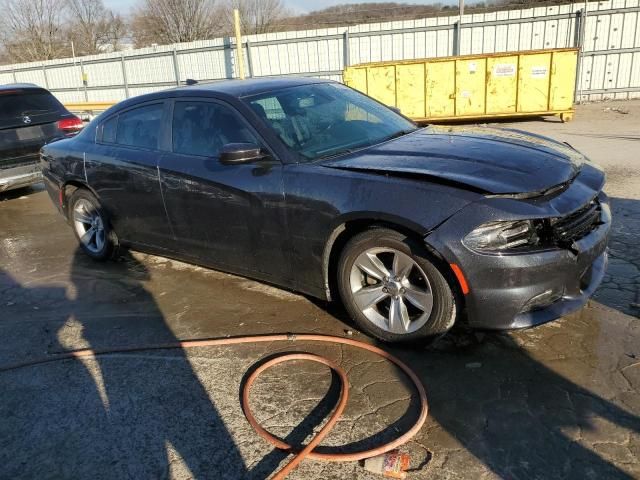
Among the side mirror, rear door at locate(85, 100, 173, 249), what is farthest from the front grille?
rear door at locate(85, 100, 173, 249)

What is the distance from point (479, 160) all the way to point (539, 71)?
1119 cm

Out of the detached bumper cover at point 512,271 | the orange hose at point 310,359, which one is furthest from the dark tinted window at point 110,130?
the detached bumper cover at point 512,271

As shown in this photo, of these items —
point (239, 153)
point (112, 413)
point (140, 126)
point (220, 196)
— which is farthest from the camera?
point (140, 126)

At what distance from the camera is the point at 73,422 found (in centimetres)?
290

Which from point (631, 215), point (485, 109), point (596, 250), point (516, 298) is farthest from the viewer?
point (485, 109)

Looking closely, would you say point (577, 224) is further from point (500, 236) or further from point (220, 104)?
point (220, 104)

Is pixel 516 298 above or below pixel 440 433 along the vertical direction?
above

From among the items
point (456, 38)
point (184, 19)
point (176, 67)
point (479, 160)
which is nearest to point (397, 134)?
point (479, 160)

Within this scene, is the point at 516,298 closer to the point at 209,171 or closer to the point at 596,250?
the point at 596,250

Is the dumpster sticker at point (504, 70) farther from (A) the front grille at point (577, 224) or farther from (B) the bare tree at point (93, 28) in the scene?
(B) the bare tree at point (93, 28)

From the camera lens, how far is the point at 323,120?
4.05 m

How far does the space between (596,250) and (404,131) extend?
174cm

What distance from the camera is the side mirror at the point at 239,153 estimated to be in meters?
3.61

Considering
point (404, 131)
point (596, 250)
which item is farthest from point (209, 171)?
point (596, 250)
